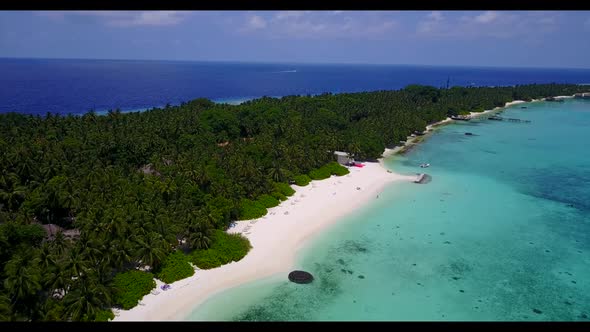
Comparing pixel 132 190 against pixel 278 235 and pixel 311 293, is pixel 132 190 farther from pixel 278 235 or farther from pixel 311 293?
pixel 311 293

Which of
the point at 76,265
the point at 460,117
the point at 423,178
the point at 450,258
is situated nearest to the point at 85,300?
the point at 76,265

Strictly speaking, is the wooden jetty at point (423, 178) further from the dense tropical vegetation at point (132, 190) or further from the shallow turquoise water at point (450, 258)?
the dense tropical vegetation at point (132, 190)

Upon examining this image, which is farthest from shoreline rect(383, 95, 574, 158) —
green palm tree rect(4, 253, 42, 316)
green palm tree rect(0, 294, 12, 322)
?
green palm tree rect(0, 294, 12, 322)

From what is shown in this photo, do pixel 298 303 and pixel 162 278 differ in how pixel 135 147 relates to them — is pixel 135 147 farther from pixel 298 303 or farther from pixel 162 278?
pixel 298 303

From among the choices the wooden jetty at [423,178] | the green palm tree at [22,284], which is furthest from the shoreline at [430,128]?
the green palm tree at [22,284]

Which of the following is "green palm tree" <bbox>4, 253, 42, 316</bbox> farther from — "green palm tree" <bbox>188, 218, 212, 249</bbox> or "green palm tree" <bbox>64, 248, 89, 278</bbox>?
"green palm tree" <bbox>188, 218, 212, 249</bbox>
